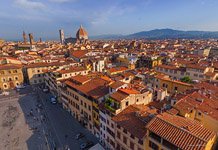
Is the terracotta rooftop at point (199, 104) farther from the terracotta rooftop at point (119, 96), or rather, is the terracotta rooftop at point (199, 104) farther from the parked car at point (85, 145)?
the parked car at point (85, 145)

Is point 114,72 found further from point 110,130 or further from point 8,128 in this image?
point 8,128

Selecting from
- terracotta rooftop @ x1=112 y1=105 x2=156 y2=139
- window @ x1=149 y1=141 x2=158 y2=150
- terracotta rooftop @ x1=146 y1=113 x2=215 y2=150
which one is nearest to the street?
terracotta rooftop @ x1=112 y1=105 x2=156 y2=139

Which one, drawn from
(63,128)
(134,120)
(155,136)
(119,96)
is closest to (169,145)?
(155,136)

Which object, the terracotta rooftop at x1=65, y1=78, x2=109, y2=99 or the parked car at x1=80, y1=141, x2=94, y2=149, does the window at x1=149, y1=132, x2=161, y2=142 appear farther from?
the parked car at x1=80, y1=141, x2=94, y2=149

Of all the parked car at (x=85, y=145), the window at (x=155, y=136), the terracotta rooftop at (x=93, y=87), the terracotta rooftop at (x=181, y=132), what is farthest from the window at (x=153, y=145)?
the parked car at (x=85, y=145)

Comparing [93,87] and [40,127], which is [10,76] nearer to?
[40,127]
